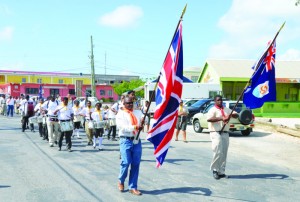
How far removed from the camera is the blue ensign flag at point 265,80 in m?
8.46

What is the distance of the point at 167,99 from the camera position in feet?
21.9

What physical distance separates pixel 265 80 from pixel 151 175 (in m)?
3.59

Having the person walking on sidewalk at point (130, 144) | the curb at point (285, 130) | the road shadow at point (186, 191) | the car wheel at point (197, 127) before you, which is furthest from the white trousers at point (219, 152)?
the car wheel at point (197, 127)

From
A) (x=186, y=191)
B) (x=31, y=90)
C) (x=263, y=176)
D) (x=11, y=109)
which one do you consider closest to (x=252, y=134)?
(x=263, y=176)

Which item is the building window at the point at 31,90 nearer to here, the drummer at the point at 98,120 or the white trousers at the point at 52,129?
the white trousers at the point at 52,129

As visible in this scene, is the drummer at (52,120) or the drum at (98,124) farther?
the drummer at (52,120)

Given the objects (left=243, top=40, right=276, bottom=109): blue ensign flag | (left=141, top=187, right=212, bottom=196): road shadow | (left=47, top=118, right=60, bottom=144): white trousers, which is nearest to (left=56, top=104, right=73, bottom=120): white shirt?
(left=47, top=118, right=60, bottom=144): white trousers

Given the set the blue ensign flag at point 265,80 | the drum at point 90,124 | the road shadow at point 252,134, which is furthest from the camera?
the road shadow at point 252,134

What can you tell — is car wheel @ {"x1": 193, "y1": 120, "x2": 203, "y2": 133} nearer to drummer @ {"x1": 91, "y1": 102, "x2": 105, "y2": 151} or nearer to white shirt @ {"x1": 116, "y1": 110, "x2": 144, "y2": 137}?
drummer @ {"x1": 91, "y1": 102, "x2": 105, "y2": 151}

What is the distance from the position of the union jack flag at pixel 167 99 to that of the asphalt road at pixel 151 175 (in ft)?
3.45

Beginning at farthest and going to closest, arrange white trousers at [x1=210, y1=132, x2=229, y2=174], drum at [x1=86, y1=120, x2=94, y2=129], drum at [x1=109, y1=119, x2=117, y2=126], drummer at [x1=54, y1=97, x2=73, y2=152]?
drum at [x1=109, y1=119, x2=117, y2=126] < drum at [x1=86, y1=120, x2=94, y2=129] < drummer at [x1=54, y1=97, x2=73, y2=152] < white trousers at [x1=210, y1=132, x2=229, y2=174]

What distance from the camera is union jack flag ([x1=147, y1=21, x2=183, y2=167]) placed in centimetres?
668

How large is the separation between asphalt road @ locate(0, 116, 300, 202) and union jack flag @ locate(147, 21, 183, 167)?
3.45ft

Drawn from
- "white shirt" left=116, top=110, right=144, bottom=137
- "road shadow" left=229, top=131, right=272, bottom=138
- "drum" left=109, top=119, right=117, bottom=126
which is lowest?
"road shadow" left=229, top=131, right=272, bottom=138
